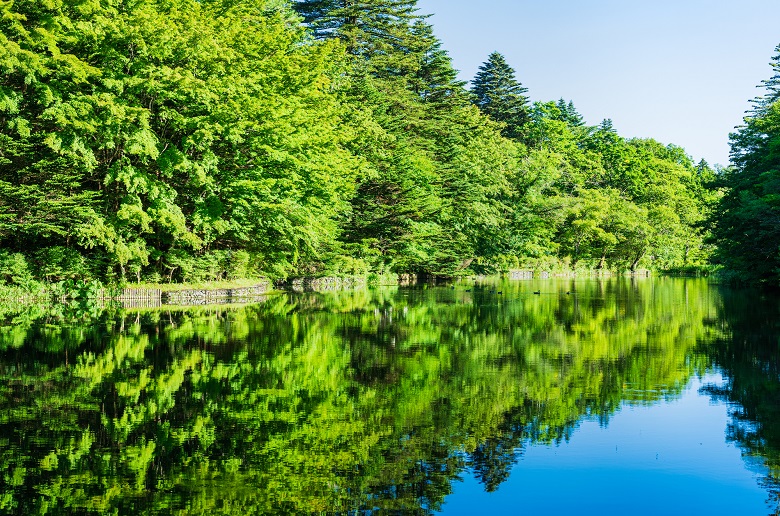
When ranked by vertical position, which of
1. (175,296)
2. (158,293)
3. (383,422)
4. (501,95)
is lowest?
(383,422)

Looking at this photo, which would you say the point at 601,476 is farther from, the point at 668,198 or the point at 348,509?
the point at 668,198

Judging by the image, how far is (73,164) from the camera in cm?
3278

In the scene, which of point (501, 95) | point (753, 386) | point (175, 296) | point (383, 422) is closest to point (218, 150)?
point (175, 296)

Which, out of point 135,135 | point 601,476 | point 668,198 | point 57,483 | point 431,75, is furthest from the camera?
point 668,198

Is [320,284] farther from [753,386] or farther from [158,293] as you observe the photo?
[753,386]

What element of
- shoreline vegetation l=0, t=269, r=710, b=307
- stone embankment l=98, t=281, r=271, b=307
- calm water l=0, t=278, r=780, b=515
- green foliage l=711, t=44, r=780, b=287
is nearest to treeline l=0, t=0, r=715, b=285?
shoreline vegetation l=0, t=269, r=710, b=307

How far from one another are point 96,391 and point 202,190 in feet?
82.6

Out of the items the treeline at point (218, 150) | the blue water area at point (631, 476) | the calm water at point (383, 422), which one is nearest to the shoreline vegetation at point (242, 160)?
the treeline at point (218, 150)

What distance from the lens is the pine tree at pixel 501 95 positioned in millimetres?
97625

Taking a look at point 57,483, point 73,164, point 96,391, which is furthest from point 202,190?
point 57,483

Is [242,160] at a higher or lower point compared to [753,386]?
higher

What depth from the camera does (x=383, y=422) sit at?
10789 millimetres

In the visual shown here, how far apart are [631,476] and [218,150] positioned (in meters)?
32.7

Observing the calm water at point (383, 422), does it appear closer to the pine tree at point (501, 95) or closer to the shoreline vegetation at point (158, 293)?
the shoreline vegetation at point (158, 293)
